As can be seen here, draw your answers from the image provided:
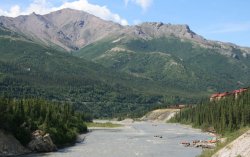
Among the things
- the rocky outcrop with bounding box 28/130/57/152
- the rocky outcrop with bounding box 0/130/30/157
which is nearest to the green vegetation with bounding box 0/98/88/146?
the rocky outcrop with bounding box 28/130/57/152

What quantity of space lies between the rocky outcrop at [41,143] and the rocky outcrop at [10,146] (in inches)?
129

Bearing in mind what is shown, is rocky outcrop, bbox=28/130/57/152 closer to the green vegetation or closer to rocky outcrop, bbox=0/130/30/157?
the green vegetation

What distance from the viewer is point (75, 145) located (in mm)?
138250

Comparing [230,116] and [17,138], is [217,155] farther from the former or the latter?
[230,116]

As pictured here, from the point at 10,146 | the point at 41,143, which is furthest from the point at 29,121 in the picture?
the point at 10,146

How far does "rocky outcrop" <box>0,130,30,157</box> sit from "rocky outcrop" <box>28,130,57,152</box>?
3.29 metres

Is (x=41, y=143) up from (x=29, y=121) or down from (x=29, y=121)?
down

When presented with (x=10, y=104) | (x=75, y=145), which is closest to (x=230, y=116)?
(x=75, y=145)

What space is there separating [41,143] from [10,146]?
34.6 ft

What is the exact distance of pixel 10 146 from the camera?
109438 millimetres

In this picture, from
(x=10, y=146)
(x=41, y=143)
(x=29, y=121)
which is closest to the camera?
(x=10, y=146)

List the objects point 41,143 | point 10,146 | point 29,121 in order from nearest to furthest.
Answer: point 10,146 < point 41,143 < point 29,121

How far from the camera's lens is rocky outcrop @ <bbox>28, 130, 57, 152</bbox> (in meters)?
117

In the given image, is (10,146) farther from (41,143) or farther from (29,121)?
(29,121)
